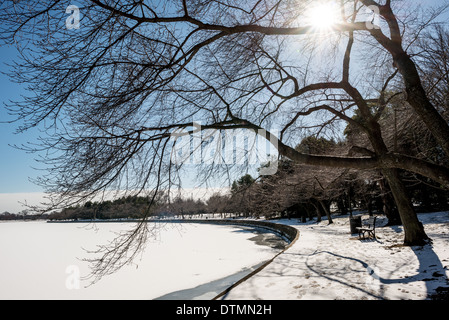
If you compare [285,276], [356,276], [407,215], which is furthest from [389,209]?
[285,276]

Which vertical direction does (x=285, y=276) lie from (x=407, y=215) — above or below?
below

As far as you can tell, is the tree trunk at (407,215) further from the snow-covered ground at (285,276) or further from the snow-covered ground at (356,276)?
the snow-covered ground at (356,276)

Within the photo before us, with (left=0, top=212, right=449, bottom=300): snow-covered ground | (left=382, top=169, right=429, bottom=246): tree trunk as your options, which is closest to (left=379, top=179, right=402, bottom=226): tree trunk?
(left=0, top=212, right=449, bottom=300): snow-covered ground

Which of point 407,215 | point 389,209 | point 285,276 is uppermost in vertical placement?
point 407,215

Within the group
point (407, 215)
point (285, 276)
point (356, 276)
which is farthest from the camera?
point (407, 215)

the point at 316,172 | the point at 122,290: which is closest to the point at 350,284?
the point at 316,172

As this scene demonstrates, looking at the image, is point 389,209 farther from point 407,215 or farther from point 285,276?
point 285,276

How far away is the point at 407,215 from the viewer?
8.34 meters

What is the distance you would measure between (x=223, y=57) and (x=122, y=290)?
376 inches

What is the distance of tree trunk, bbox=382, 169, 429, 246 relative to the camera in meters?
8.28

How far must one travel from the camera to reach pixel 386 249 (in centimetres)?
826

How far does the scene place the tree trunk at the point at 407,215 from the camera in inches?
326
